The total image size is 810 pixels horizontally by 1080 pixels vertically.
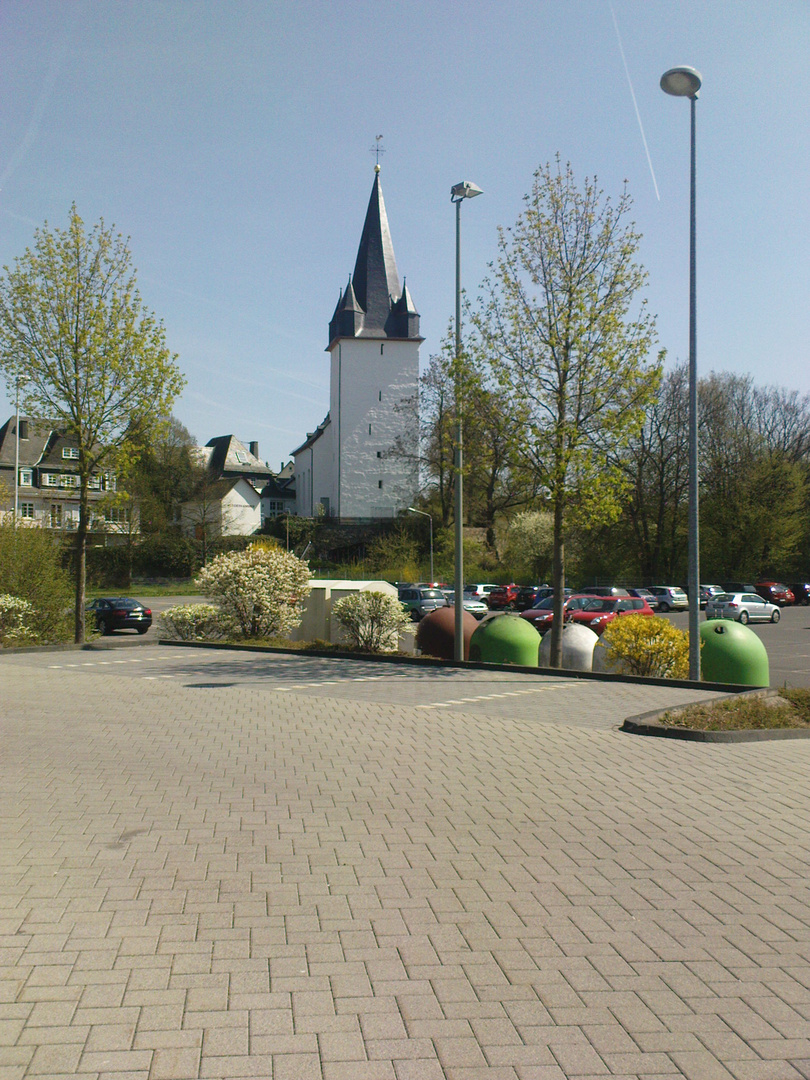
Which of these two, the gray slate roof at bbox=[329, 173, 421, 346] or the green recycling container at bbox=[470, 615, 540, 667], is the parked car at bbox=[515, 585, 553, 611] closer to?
the green recycling container at bbox=[470, 615, 540, 667]

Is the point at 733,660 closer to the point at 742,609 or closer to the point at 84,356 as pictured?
the point at 84,356

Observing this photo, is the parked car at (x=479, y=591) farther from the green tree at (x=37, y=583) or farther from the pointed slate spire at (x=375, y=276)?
the pointed slate spire at (x=375, y=276)

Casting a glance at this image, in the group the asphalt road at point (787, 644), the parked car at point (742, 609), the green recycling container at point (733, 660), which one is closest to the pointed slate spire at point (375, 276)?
the asphalt road at point (787, 644)

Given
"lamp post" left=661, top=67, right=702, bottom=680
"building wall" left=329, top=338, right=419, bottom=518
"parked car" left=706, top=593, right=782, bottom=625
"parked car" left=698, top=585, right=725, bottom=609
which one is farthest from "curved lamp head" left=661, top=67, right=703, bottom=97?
"building wall" left=329, top=338, right=419, bottom=518

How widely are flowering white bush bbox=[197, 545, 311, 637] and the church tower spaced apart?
56.7 m

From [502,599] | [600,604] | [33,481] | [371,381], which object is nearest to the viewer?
[600,604]

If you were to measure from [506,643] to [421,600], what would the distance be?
2540 centimetres

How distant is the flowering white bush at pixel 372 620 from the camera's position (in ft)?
61.4

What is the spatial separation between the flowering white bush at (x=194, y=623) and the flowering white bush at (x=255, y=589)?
505 millimetres

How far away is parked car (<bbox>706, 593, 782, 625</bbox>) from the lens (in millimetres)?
41562

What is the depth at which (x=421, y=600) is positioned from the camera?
41938mm

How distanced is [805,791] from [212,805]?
15.1ft

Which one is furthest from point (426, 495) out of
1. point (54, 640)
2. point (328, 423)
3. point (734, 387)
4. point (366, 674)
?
point (366, 674)

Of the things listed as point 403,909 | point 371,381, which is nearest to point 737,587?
point 371,381
